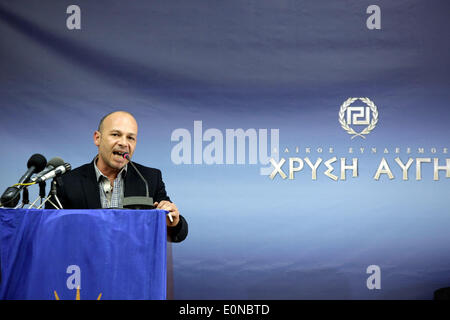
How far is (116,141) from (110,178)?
0.24m

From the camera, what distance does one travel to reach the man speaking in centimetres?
296

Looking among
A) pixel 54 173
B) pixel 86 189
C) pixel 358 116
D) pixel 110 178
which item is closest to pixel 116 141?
pixel 110 178

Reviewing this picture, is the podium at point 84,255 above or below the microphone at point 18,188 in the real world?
below

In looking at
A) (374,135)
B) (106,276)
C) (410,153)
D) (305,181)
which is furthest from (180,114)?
(106,276)

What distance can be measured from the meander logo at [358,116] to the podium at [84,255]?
238cm

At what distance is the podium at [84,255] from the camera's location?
6.86 feet

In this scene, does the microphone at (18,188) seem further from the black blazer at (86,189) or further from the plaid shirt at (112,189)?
the plaid shirt at (112,189)

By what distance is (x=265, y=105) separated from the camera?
4.12 meters

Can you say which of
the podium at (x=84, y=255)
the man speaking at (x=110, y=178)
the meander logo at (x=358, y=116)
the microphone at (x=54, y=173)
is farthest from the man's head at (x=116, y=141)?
the meander logo at (x=358, y=116)

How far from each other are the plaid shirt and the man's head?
0.05 meters

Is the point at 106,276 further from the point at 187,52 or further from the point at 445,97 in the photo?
the point at 445,97

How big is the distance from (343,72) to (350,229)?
1302 millimetres

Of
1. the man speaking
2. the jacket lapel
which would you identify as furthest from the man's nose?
the jacket lapel

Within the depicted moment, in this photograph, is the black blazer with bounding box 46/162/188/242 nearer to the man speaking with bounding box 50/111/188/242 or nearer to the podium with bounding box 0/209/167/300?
the man speaking with bounding box 50/111/188/242
